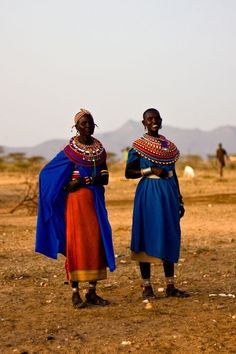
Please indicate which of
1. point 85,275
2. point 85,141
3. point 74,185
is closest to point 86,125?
point 85,141

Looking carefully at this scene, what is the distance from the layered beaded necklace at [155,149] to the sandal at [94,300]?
147cm

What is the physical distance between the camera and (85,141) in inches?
293

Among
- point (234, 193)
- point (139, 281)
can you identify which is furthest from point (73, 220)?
point (234, 193)

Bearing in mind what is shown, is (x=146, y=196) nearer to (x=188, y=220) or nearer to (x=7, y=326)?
(x=7, y=326)

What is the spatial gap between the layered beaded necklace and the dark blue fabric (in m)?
0.50

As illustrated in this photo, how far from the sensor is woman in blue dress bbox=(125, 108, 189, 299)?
24.9ft

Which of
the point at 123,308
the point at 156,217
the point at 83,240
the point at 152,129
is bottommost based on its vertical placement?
the point at 123,308

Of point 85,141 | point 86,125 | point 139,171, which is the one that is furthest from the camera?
point 139,171

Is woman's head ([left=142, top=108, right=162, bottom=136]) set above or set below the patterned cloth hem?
above

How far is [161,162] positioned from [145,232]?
0.73 meters

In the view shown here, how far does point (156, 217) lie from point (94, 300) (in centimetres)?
103

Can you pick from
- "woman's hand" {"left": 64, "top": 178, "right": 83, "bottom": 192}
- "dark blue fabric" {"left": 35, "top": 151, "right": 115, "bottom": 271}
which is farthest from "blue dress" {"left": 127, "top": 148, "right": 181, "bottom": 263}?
"woman's hand" {"left": 64, "top": 178, "right": 83, "bottom": 192}

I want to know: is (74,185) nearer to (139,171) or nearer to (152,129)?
(139,171)

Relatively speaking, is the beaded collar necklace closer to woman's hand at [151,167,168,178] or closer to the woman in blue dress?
the woman in blue dress
